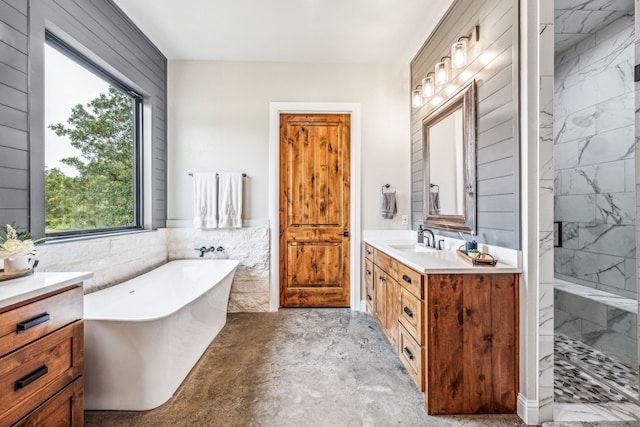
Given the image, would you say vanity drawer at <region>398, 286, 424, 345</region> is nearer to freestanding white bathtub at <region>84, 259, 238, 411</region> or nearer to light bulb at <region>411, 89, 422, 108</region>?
freestanding white bathtub at <region>84, 259, 238, 411</region>

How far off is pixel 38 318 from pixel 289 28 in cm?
272

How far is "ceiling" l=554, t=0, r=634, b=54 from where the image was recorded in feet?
7.70

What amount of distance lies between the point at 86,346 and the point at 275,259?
1.82m

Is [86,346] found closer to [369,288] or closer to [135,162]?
[135,162]

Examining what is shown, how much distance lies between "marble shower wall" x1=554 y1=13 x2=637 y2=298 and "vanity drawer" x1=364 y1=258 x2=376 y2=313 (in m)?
2.11

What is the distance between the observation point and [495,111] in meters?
1.79

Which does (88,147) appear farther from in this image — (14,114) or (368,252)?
(368,252)

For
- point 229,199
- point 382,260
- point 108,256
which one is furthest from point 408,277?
point 108,256

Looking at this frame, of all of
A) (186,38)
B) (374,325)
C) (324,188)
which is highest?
(186,38)

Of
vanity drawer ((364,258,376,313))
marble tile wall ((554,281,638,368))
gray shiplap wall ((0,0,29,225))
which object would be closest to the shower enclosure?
marble tile wall ((554,281,638,368))

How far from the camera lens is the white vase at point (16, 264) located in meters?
1.32

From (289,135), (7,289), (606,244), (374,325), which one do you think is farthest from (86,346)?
(606,244)

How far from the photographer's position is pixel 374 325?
2.85 m

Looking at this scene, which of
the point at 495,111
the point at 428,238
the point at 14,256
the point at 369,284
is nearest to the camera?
the point at 14,256
